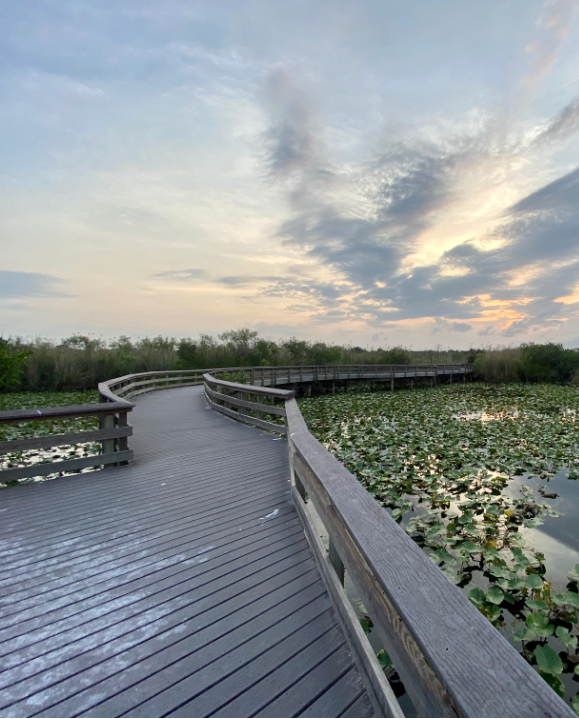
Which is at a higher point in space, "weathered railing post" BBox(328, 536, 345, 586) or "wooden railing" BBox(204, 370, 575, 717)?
"wooden railing" BBox(204, 370, 575, 717)

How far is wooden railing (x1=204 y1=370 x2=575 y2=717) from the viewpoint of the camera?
2.32 feet

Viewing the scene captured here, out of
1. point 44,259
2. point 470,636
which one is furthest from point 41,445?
point 44,259

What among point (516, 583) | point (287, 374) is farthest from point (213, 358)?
point (516, 583)

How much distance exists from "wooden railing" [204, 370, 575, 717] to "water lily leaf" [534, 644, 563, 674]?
1.39 meters

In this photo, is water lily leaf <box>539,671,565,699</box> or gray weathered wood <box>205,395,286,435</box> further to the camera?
gray weathered wood <box>205,395,286,435</box>

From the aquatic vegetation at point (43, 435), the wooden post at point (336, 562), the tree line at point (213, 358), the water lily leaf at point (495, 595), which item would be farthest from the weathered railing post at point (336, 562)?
the tree line at point (213, 358)

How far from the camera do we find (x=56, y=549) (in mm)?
2594

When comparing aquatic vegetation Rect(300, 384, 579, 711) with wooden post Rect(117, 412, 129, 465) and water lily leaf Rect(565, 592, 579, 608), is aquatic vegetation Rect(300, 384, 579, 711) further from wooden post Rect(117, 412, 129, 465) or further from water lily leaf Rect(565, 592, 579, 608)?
wooden post Rect(117, 412, 129, 465)

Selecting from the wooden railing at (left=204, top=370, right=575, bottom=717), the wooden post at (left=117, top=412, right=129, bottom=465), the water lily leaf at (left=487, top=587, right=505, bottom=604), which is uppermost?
the wooden railing at (left=204, top=370, right=575, bottom=717)

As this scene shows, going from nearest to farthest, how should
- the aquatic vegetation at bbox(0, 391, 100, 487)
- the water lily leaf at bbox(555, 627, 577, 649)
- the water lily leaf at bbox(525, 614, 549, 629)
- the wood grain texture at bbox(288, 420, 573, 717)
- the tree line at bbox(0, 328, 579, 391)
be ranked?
the wood grain texture at bbox(288, 420, 573, 717), the water lily leaf at bbox(555, 627, 577, 649), the water lily leaf at bbox(525, 614, 549, 629), the aquatic vegetation at bbox(0, 391, 100, 487), the tree line at bbox(0, 328, 579, 391)

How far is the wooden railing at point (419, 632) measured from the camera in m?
0.71

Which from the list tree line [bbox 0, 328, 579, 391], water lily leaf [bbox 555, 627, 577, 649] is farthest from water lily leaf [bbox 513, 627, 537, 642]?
tree line [bbox 0, 328, 579, 391]

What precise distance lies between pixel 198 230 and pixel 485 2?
843cm

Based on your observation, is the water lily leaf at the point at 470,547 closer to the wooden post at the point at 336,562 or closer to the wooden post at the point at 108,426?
the wooden post at the point at 336,562
